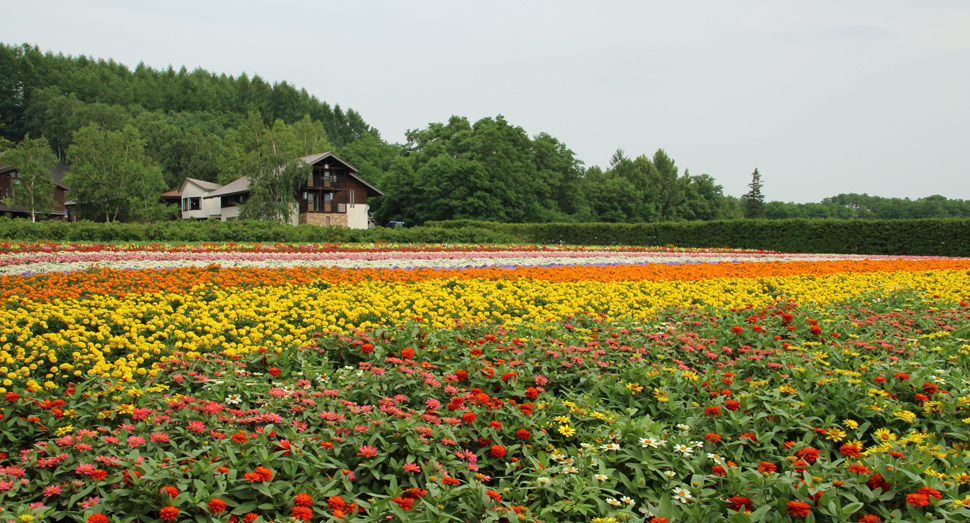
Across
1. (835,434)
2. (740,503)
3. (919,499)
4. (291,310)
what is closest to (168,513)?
(740,503)

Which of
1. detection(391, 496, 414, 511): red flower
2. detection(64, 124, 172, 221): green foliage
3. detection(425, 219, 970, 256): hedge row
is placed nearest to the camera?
detection(391, 496, 414, 511): red flower

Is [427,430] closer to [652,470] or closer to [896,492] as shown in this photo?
[652,470]

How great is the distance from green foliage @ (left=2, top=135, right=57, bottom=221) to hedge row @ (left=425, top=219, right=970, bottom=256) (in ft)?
105

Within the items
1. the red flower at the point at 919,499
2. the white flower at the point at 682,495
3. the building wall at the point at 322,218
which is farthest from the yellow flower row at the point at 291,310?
→ the building wall at the point at 322,218

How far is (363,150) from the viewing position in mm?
76750

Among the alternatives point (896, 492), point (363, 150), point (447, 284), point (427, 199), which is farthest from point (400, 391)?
point (363, 150)

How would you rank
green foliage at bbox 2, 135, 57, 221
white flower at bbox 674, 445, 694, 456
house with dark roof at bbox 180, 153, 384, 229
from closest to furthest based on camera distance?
1. white flower at bbox 674, 445, 694, 456
2. green foliage at bbox 2, 135, 57, 221
3. house with dark roof at bbox 180, 153, 384, 229

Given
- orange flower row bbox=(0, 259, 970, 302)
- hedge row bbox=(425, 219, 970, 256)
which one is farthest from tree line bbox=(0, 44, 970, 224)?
orange flower row bbox=(0, 259, 970, 302)

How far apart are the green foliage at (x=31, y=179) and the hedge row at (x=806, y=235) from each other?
105 ft

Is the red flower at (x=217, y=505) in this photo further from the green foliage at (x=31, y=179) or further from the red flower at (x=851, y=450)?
the green foliage at (x=31, y=179)

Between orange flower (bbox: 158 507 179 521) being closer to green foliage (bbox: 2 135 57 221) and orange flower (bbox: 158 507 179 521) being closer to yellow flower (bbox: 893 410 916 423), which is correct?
yellow flower (bbox: 893 410 916 423)

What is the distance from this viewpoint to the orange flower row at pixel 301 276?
6520 millimetres

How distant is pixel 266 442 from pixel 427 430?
759mm

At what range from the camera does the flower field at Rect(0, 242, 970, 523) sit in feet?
7.97
